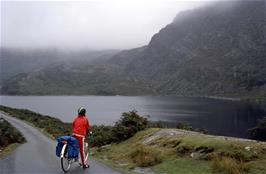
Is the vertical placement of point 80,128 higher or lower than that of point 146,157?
higher

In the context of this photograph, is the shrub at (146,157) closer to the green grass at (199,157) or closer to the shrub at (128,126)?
the green grass at (199,157)


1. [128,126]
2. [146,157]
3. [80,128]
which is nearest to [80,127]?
[80,128]

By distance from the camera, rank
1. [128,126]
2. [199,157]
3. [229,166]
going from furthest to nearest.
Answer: [128,126], [199,157], [229,166]

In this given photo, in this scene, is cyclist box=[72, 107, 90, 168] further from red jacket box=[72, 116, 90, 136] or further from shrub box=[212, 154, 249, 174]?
shrub box=[212, 154, 249, 174]

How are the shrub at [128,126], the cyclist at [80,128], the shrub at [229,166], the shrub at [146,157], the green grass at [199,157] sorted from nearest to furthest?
the shrub at [229,166] → the green grass at [199,157] → the cyclist at [80,128] → the shrub at [146,157] → the shrub at [128,126]

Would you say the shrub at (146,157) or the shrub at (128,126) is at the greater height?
the shrub at (128,126)

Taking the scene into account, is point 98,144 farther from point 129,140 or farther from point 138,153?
point 138,153

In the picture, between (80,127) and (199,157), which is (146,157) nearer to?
(199,157)

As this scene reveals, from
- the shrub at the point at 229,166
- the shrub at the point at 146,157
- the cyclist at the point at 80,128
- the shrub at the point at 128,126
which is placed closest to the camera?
the shrub at the point at 229,166

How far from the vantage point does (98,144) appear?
2522 cm

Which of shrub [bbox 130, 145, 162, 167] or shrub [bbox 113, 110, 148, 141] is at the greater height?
shrub [bbox 113, 110, 148, 141]

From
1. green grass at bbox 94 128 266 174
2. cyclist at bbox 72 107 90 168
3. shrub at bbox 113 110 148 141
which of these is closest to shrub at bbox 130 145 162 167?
green grass at bbox 94 128 266 174

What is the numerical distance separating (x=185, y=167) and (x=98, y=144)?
12.2 m

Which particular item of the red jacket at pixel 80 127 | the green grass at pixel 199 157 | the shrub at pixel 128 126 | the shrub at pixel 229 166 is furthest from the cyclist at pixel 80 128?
the shrub at pixel 128 126
